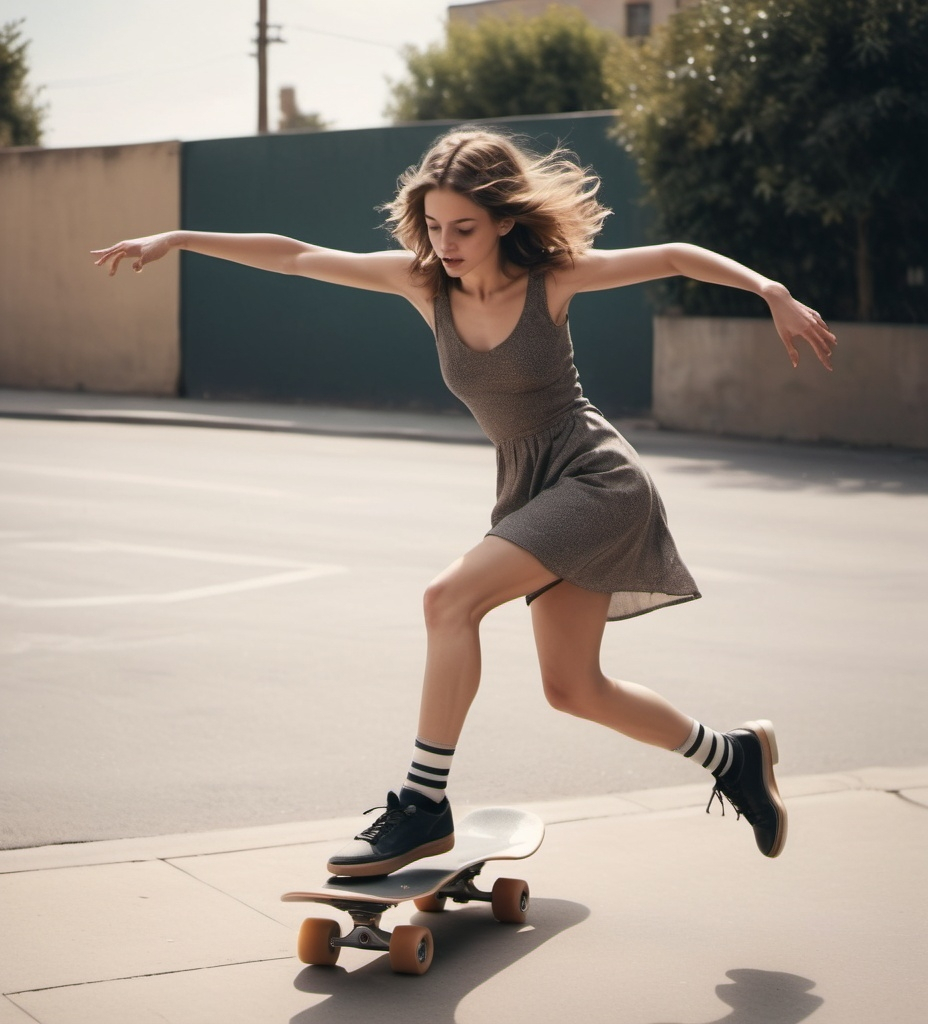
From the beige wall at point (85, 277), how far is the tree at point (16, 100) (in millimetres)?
13817

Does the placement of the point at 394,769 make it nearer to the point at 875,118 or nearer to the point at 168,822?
the point at 168,822

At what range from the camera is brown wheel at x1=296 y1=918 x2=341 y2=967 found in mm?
3629

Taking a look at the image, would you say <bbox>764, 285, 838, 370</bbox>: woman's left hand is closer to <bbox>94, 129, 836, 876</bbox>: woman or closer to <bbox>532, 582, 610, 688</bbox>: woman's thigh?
<bbox>94, 129, 836, 876</bbox>: woman

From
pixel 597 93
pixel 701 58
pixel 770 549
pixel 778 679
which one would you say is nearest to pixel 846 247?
pixel 701 58

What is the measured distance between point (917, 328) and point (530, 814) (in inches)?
582

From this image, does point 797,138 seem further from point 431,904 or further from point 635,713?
point 431,904

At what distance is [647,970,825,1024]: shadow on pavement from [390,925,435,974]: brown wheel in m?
0.55

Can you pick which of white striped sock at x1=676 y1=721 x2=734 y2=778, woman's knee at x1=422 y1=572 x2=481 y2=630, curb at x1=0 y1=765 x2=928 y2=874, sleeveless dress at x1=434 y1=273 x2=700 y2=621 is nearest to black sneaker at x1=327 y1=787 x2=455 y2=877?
woman's knee at x1=422 y1=572 x2=481 y2=630

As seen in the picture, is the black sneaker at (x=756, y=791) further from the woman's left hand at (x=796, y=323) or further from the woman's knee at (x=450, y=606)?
the woman's left hand at (x=796, y=323)

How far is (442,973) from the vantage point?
369cm

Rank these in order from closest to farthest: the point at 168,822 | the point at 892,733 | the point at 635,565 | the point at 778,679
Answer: the point at 635,565, the point at 168,822, the point at 892,733, the point at 778,679

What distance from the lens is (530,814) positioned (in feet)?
14.2

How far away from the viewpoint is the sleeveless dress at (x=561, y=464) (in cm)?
396

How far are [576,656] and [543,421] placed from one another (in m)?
0.58
